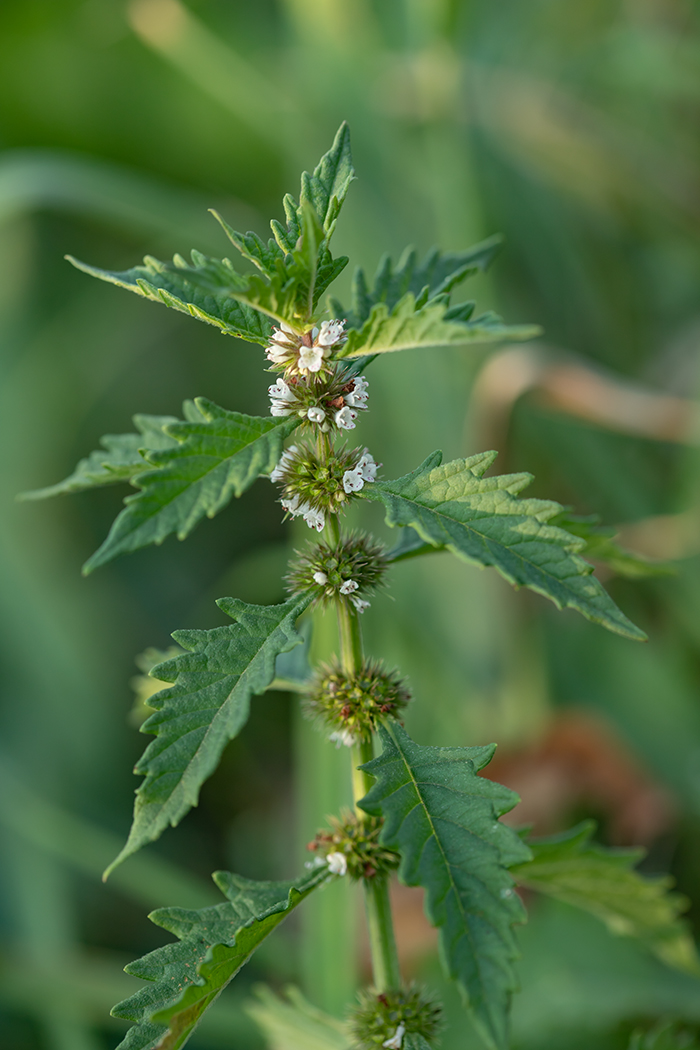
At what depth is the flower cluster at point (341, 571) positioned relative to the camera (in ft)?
1.80

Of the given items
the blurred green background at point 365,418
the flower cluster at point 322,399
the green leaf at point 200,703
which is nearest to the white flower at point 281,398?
the flower cluster at point 322,399

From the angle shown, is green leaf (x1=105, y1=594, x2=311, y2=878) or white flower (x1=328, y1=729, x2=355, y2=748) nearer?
green leaf (x1=105, y1=594, x2=311, y2=878)

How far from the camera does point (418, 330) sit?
0.47m

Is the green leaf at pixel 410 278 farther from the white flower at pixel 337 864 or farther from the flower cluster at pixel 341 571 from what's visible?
the white flower at pixel 337 864

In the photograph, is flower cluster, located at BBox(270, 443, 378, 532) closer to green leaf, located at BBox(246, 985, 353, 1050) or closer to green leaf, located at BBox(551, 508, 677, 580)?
green leaf, located at BBox(551, 508, 677, 580)

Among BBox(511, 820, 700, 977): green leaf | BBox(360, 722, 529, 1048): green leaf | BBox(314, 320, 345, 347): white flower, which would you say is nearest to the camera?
BBox(360, 722, 529, 1048): green leaf

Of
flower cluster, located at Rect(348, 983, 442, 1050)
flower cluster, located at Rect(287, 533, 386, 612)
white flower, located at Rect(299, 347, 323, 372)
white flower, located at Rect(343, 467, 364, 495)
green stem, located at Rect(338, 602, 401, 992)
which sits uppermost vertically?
white flower, located at Rect(299, 347, 323, 372)

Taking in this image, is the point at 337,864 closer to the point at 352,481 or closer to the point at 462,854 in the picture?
the point at 462,854

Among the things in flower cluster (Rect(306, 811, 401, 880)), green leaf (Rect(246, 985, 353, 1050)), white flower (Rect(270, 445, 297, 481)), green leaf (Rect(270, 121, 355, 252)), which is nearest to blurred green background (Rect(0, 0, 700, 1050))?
green leaf (Rect(246, 985, 353, 1050))

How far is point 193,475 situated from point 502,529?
0.54 ft

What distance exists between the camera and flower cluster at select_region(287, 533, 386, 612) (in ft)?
1.80

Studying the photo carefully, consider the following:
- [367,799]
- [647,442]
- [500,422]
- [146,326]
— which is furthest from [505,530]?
[146,326]

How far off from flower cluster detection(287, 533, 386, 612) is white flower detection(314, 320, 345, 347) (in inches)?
5.1

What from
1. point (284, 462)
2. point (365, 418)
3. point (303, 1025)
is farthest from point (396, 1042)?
point (365, 418)
